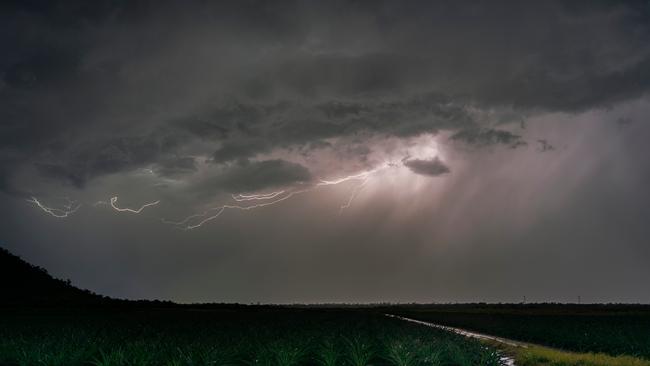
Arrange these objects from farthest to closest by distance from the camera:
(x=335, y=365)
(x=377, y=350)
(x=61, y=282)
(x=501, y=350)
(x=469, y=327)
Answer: (x=61, y=282) < (x=469, y=327) < (x=501, y=350) < (x=377, y=350) < (x=335, y=365)

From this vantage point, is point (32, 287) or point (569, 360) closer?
point (569, 360)

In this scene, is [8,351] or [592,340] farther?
[592,340]

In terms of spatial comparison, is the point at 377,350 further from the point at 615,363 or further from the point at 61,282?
the point at 61,282

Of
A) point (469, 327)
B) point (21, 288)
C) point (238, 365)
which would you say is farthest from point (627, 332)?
point (21, 288)

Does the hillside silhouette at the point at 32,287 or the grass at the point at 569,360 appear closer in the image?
the grass at the point at 569,360

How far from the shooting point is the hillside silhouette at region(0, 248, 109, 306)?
11419 cm

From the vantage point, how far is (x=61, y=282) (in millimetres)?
134875

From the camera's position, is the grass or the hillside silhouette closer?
the grass

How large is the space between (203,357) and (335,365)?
15.8 ft

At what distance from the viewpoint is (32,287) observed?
408ft

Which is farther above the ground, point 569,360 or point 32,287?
point 32,287

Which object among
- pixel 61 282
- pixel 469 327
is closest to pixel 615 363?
pixel 469 327

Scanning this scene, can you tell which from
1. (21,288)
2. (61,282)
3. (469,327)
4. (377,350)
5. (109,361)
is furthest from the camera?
(61,282)

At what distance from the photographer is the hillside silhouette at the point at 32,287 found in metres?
114
